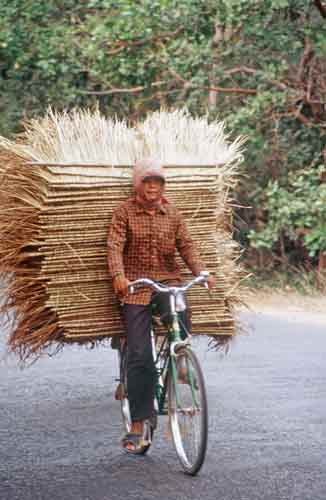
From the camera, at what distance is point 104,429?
8195 mm

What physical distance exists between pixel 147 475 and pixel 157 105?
14483 millimetres

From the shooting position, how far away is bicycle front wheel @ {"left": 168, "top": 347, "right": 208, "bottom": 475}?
6539 millimetres

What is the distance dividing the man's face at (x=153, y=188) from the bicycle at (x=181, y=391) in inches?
19.3

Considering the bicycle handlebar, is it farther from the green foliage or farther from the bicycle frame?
the green foliage

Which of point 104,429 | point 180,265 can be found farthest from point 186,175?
point 104,429

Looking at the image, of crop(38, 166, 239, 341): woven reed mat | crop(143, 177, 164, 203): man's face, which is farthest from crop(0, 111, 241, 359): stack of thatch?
crop(143, 177, 164, 203): man's face

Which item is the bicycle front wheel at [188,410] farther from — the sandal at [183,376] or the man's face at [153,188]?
the man's face at [153,188]

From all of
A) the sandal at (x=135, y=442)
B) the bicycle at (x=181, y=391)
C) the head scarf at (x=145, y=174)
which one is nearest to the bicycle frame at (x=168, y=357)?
the bicycle at (x=181, y=391)

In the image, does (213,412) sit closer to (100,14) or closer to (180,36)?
(180,36)

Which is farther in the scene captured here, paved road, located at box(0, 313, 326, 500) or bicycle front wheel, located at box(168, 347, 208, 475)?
bicycle front wheel, located at box(168, 347, 208, 475)

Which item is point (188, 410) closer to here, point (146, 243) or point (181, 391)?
point (181, 391)

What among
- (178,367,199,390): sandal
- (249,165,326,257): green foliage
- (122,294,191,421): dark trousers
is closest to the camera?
(178,367,199,390): sandal

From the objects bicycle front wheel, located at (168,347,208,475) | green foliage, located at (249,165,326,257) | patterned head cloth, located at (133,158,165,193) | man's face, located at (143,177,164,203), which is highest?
patterned head cloth, located at (133,158,165,193)

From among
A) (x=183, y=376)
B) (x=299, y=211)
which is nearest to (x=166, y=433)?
(x=183, y=376)
